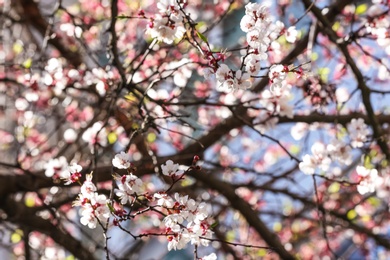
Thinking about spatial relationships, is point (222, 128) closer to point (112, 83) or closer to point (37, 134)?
point (112, 83)

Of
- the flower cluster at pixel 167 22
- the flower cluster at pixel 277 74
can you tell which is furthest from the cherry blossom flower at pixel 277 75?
the flower cluster at pixel 167 22

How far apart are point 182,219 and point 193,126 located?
103 centimetres

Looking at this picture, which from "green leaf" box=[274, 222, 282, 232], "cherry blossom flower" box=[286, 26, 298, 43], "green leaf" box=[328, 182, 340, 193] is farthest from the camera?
"green leaf" box=[274, 222, 282, 232]

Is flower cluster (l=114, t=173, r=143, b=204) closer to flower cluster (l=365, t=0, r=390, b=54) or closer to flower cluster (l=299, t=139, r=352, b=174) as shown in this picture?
flower cluster (l=299, t=139, r=352, b=174)

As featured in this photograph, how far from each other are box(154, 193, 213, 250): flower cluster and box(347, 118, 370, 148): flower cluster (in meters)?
1.26

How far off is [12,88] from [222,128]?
7.03 ft

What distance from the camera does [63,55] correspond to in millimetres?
4434

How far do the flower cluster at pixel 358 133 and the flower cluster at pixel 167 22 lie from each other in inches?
48.8

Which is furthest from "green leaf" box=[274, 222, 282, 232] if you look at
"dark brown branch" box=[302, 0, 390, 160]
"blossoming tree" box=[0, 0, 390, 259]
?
"dark brown branch" box=[302, 0, 390, 160]

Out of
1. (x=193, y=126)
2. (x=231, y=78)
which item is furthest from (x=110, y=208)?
(x=193, y=126)

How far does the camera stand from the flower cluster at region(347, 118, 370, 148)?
2.89 metres

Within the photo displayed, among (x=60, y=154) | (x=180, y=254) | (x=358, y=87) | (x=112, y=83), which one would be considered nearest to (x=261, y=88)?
(x=358, y=87)

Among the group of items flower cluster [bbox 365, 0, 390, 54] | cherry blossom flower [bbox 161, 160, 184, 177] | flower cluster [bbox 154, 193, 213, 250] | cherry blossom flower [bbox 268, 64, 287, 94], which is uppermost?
flower cluster [bbox 365, 0, 390, 54]

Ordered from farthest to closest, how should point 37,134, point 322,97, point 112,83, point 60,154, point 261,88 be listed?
point 37,134 → point 60,154 → point 261,88 → point 112,83 → point 322,97
